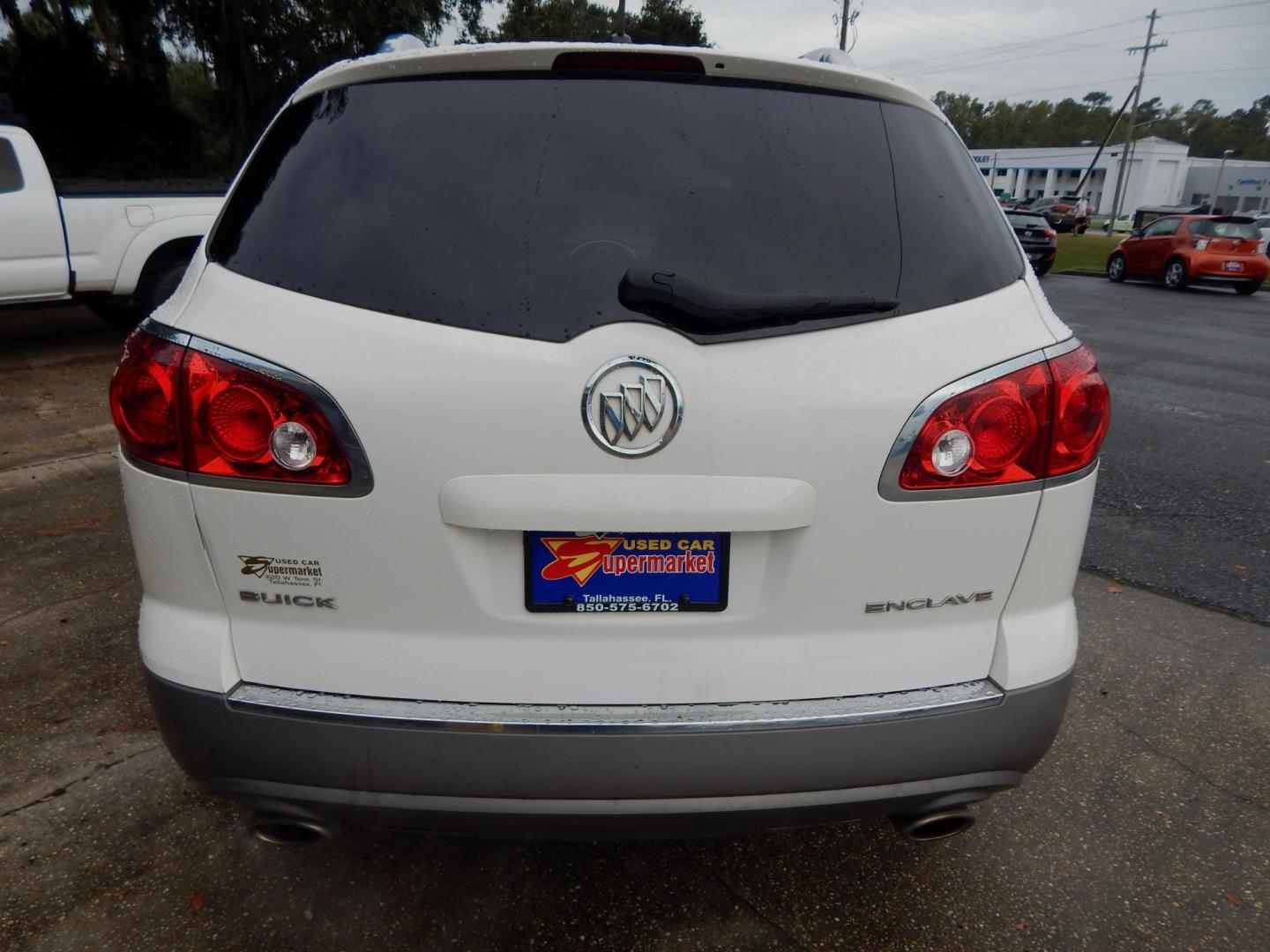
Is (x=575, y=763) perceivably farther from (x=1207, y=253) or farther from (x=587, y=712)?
(x=1207, y=253)

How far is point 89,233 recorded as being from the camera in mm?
7809

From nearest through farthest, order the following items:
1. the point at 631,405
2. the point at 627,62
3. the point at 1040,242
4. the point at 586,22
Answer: the point at 631,405 < the point at 627,62 < the point at 1040,242 < the point at 586,22

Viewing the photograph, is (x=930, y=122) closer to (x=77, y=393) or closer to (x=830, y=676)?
(x=830, y=676)

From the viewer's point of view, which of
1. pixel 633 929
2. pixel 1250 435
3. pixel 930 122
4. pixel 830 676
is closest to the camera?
pixel 830 676

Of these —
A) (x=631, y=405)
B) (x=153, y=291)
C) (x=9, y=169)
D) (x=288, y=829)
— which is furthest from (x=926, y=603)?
(x=9, y=169)

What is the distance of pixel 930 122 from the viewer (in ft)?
6.30

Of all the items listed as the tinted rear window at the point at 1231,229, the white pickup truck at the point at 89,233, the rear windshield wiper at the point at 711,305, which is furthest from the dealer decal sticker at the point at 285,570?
the tinted rear window at the point at 1231,229

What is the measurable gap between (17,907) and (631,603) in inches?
65.4

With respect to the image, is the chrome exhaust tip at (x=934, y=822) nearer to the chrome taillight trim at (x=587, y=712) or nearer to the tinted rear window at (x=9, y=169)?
the chrome taillight trim at (x=587, y=712)

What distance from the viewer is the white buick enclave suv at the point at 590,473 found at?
1.55 meters

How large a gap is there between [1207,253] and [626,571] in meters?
21.0

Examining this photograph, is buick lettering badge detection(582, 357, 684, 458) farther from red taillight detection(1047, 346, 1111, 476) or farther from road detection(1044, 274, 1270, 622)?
road detection(1044, 274, 1270, 622)

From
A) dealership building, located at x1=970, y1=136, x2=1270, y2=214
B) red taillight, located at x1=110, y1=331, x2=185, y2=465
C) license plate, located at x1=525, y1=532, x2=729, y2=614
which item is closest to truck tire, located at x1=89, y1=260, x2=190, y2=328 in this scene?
red taillight, located at x1=110, y1=331, x2=185, y2=465

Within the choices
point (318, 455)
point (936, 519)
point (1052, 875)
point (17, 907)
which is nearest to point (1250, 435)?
point (1052, 875)
